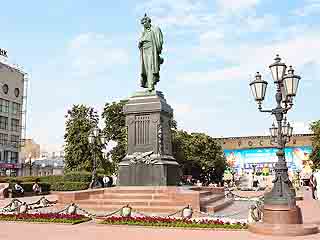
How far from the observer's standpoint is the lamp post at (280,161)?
1118cm

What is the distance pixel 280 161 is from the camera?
12.2 m

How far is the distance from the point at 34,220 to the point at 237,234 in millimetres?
7074

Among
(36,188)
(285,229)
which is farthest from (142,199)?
(36,188)

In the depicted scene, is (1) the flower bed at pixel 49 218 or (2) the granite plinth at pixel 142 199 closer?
(1) the flower bed at pixel 49 218

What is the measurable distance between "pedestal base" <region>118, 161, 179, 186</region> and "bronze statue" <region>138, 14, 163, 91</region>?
417cm

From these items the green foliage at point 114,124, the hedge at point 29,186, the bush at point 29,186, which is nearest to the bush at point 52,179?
the hedge at point 29,186

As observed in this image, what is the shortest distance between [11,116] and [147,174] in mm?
65549

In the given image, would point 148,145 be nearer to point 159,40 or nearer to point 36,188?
point 159,40

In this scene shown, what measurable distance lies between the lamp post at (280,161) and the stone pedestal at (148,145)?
758cm

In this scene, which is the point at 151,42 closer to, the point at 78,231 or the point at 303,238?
the point at 78,231

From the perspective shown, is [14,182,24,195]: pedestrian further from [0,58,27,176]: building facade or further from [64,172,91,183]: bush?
[0,58,27,176]: building facade

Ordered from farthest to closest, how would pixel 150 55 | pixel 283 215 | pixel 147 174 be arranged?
pixel 150 55, pixel 147 174, pixel 283 215

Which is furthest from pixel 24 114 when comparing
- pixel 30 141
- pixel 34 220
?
pixel 34 220

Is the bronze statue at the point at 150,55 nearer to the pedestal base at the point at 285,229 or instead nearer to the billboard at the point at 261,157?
the pedestal base at the point at 285,229
